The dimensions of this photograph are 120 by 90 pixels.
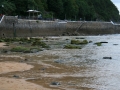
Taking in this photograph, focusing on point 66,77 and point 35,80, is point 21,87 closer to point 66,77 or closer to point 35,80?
point 35,80

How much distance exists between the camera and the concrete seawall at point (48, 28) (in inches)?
2394

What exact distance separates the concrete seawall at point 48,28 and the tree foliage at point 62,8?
26.3ft

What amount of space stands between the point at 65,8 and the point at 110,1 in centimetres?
8042

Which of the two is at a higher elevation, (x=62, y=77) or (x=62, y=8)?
(x=62, y=8)

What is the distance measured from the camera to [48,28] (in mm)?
73812

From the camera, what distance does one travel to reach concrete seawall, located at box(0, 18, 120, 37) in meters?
60.8

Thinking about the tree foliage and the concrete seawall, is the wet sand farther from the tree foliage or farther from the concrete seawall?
the tree foliage

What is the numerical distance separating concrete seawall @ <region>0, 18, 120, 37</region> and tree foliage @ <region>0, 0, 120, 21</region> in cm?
801

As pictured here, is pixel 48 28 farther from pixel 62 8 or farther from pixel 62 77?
pixel 62 77

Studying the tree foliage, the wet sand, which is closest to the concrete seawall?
the tree foliage

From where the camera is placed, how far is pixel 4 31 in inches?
2312

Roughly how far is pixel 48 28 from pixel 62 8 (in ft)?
117

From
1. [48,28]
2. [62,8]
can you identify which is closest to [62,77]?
[48,28]

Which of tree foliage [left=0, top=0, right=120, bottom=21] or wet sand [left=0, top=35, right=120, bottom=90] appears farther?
tree foliage [left=0, top=0, right=120, bottom=21]
